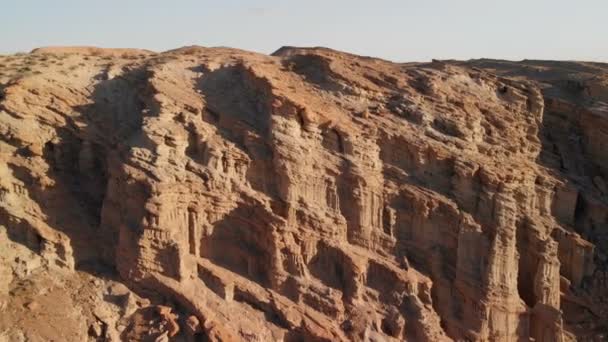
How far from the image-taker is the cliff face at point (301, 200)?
53.1 feet

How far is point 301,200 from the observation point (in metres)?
17.3

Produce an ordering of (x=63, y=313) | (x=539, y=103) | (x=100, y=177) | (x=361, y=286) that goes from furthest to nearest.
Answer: (x=539, y=103) < (x=100, y=177) < (x=361, y=286) < (x=63, y=313)

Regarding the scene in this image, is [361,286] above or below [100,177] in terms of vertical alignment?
below

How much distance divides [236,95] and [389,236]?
6.84 m

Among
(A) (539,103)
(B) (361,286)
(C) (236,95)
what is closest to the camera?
(B) (361,286)

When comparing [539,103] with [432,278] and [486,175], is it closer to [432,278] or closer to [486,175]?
[486,175]

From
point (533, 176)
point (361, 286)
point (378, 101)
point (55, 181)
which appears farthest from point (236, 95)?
point (533, 176)

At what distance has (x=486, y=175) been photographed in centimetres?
1861

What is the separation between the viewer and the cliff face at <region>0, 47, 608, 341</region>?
16.2 m

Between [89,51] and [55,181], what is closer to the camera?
[55,181]

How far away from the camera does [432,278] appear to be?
18.0 metres

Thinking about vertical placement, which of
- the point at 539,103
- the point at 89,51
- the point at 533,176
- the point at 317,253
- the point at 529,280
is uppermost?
the point at 89,51

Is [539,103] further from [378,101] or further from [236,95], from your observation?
[236,95]

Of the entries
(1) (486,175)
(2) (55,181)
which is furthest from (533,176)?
(2) (55,181)
